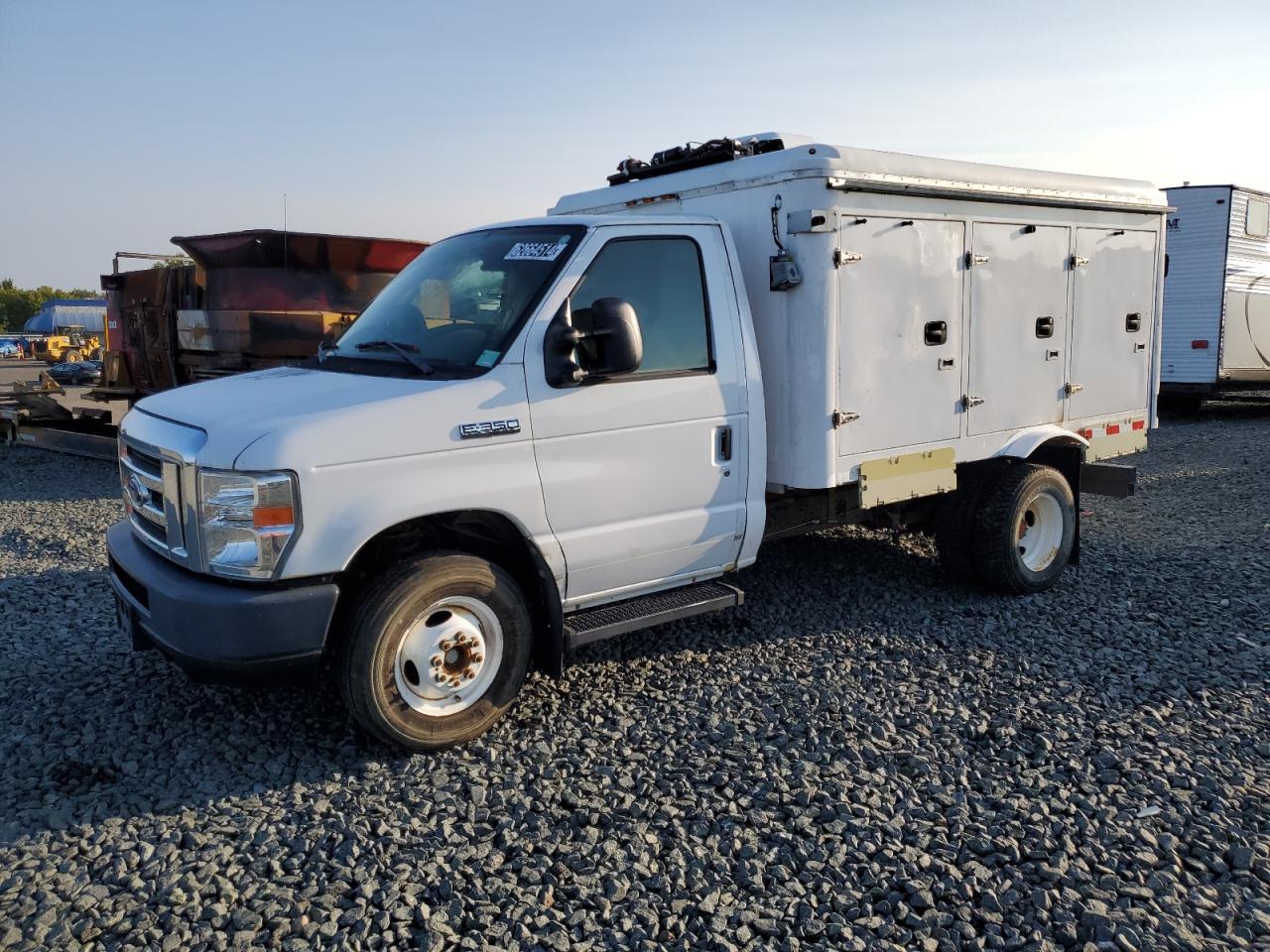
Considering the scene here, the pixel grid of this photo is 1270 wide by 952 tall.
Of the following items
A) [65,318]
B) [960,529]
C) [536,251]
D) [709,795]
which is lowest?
[709,795]

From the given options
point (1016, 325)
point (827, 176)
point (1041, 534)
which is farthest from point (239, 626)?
point (1041, 534)

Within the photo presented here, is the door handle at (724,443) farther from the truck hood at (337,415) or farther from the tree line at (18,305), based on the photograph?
the tree line at (18,305)

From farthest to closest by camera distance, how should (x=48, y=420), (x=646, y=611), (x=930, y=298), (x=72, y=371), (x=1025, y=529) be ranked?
(x=72, y=371) < (x=48, y=420) < (x=1025, y=529) < (x=930, y=298) < (x=646, y=611)

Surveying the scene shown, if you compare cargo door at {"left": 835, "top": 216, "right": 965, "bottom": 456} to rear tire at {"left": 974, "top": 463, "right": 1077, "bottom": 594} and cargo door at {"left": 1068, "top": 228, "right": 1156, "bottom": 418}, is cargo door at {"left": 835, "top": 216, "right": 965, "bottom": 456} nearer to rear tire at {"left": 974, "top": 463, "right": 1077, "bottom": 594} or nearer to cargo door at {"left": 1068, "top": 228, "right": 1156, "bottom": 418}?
rear tire at {"left": 974, "top": 463, "right": 1077, "bottom": 594}

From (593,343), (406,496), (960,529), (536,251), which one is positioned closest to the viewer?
(406,496)

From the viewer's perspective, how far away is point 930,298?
5730mm

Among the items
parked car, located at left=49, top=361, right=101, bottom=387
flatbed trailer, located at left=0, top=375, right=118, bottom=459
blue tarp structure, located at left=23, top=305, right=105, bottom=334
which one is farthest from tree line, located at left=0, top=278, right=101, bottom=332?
flatbed trailer, located at left=0, top=375, right=118, bottom=459

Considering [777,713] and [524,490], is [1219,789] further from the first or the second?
[524,490]

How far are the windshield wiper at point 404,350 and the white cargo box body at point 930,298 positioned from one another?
188 cm

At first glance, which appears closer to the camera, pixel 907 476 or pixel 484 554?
pixel 484 554

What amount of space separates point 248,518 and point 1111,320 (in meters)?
5.89

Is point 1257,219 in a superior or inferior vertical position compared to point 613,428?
superior

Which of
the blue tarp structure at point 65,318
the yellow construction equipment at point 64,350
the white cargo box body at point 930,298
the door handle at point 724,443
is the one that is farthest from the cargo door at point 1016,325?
the blue tarp structure at point 65,318

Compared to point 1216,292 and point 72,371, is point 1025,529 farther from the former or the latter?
point 72,371
